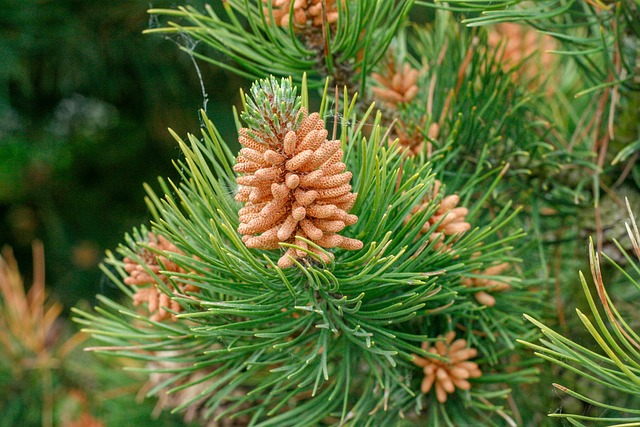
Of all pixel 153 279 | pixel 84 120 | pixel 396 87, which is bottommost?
pixel 84 120

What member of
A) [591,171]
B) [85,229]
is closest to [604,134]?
[591,171]

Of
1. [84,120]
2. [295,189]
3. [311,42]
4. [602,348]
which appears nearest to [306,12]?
[311,42]

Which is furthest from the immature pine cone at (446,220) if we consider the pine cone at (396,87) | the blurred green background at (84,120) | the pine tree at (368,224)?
the blurred green background at (84,120)

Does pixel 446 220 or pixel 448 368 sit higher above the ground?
pixel 446 220

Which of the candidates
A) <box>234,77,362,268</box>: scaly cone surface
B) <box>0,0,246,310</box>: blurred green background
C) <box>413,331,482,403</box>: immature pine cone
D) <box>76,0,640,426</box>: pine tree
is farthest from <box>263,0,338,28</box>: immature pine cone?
<box>0,0,246,310</box>: blurred green background

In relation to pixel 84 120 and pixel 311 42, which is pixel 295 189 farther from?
pixel 84 120

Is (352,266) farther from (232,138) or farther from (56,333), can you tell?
(232,138)
